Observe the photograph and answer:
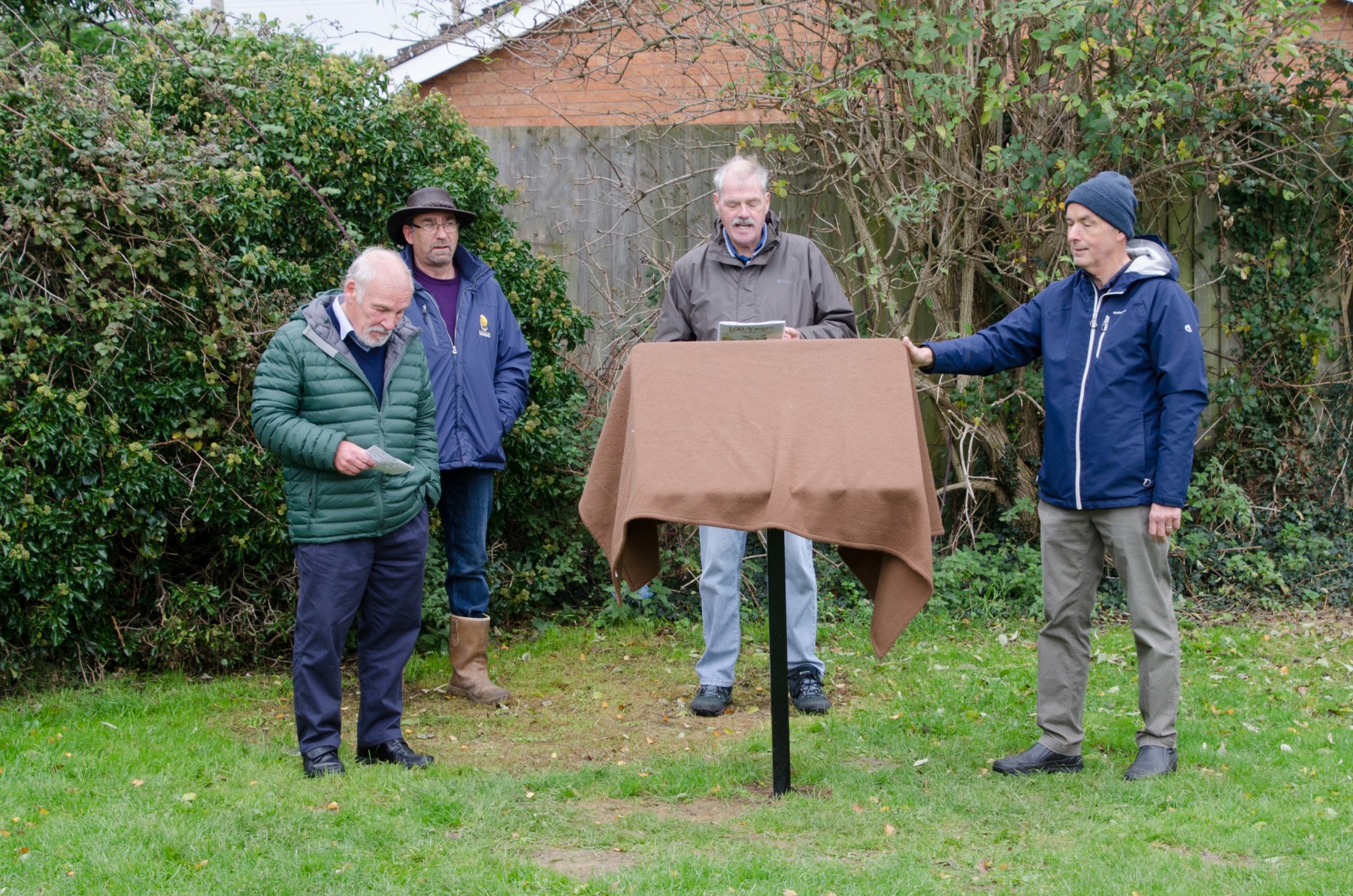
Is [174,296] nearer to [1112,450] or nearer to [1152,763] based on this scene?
[1112,450]

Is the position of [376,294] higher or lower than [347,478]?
higher

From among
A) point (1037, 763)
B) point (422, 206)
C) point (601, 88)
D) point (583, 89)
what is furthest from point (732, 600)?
point (601, 88)

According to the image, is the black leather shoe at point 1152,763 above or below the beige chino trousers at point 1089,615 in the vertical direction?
below

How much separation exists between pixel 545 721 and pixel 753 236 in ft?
7.45

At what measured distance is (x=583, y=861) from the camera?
3.82m

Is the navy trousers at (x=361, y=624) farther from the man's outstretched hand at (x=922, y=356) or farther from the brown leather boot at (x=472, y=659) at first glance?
the man's outstretched hand at (x=922, y=356)

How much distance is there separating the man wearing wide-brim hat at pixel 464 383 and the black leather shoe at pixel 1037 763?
2.31 m

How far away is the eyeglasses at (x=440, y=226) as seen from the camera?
5.50 m

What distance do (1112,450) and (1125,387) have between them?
22 cm

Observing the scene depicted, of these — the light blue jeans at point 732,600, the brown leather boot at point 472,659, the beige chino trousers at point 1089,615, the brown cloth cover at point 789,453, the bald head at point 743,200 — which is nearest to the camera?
the brown cloth cover at point 789,453

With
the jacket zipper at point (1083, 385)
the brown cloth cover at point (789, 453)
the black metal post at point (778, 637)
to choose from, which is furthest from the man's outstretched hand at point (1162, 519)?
the black metal post at point (778, 637)

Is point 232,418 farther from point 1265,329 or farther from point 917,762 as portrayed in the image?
point 1265,329

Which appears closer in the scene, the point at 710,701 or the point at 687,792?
the point at 687,792

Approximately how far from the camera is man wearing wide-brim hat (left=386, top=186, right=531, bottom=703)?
544 centimetres
